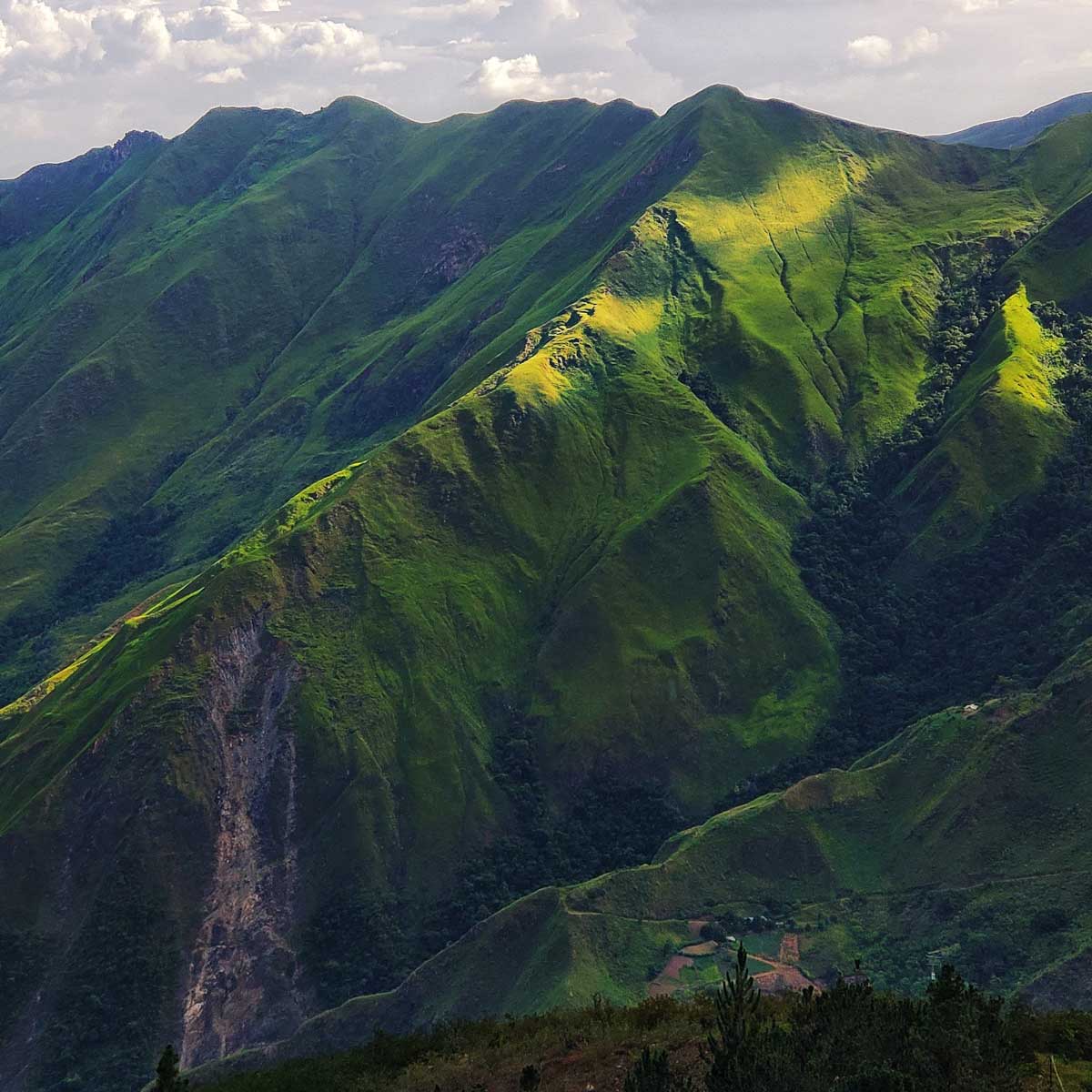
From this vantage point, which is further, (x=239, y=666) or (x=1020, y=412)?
(x=1020, y=412)

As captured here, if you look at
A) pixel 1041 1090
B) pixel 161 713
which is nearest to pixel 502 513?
pixel 161 713

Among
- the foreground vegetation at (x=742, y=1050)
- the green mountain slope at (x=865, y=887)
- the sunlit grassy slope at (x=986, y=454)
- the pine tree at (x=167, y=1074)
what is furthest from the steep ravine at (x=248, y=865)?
the sunlit grassy slope at (x=986, y=454)

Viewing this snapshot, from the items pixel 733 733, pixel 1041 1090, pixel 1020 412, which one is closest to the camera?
pixel 1041 1090

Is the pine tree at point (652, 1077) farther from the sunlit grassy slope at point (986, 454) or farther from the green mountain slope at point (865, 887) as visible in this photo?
the sunlit grassy slope at point (986, 454)

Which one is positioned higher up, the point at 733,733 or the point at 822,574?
the point at 822,574

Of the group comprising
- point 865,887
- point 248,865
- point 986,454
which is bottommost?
point 865,887

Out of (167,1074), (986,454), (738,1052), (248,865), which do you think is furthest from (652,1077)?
(986,454)

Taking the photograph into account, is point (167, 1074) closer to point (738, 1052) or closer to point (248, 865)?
point (738, 1052)

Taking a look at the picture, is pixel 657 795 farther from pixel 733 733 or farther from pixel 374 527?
pixel 374 527

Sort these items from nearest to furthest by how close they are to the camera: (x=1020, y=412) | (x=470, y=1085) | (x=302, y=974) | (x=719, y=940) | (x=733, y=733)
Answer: (x=470, y=1085) → (x=719, y=940) → (x=302, y=974) → (x=733, y=733) → (x=1020, y=412)
